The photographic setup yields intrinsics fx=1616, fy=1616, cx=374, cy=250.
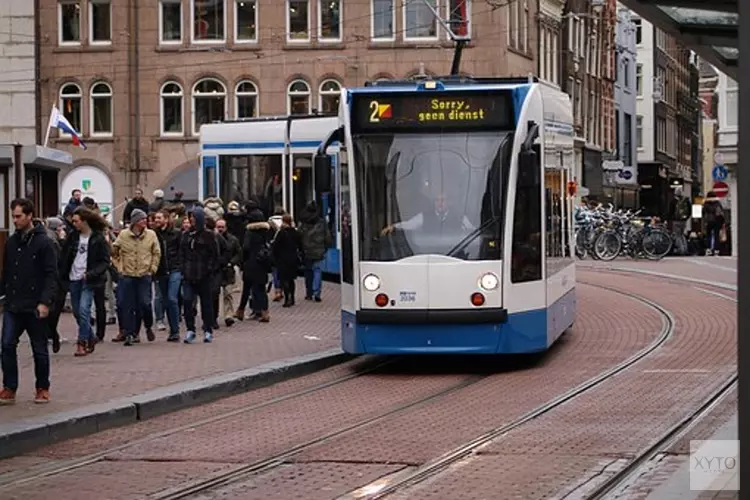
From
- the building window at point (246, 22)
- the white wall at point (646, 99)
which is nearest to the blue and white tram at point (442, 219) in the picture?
the building window at point (246, 22)

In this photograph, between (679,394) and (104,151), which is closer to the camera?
(679,394)

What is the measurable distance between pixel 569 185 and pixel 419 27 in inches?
1556

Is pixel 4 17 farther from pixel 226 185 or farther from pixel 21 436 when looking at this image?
pixel 21 436

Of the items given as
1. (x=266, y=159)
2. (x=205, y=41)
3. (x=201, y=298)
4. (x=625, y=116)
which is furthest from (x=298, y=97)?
(x=201, y=298)

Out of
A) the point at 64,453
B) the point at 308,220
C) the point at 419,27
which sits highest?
the point at 419,27

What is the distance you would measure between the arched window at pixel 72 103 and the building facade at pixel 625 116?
2945cm

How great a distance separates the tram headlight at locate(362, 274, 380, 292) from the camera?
17.9 meters

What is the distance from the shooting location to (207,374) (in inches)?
709

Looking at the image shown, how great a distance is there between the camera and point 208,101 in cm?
6100

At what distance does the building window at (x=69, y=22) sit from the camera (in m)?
61.1

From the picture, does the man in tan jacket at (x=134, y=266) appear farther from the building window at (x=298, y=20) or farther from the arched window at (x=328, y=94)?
the building window at (x=298, y=20)

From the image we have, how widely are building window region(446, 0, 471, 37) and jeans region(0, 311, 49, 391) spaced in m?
44.2

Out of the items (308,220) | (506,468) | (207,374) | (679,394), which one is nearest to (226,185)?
(308,220)

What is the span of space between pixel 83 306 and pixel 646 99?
7697 centimetres
